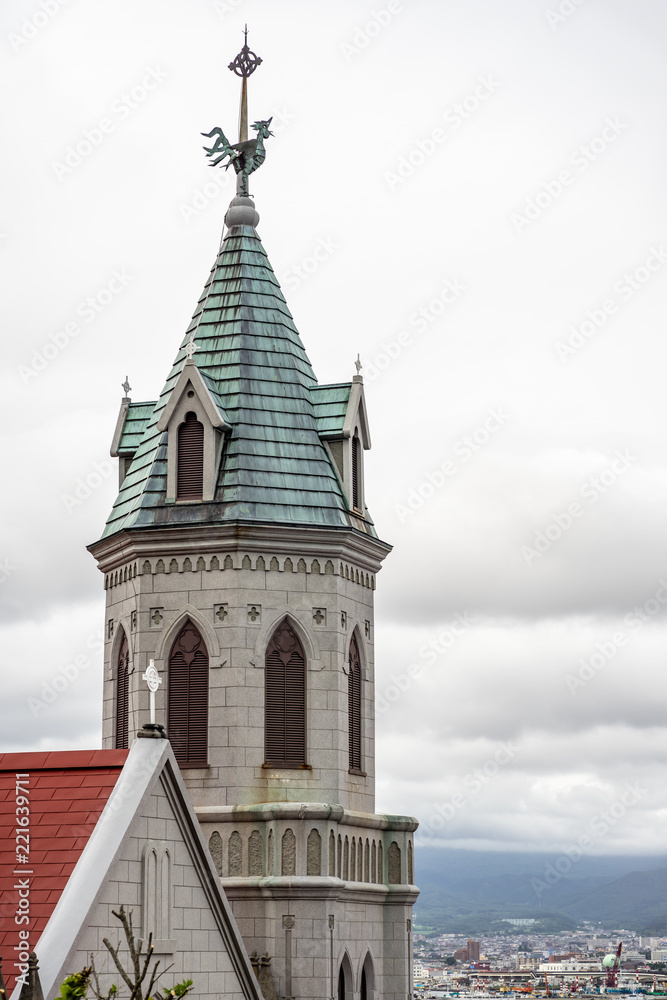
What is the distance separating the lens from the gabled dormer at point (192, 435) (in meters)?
36.2

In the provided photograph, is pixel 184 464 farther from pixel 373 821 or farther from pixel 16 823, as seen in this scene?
pixel 16 823

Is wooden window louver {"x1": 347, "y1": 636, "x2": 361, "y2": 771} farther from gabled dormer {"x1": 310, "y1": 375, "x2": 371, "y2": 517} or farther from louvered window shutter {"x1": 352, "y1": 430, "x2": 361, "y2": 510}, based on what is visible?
gabled dormer {"x1": 310, "y1": 375, "x2": 371, "y2": 517}

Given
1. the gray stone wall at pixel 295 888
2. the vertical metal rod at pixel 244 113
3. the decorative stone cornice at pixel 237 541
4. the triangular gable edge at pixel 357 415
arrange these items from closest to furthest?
1. the gray stone wall at pixel 295 888
2. the decorative stone cornice at pixel 237 541
3. the triangular gable edge at pixel 357 415
4. the vertical metal rod at pixel 244 113

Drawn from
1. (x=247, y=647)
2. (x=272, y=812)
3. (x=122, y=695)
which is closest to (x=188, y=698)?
(x=247, y=647)

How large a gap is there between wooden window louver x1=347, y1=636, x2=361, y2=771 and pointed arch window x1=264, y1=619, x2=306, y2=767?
4.43 feet

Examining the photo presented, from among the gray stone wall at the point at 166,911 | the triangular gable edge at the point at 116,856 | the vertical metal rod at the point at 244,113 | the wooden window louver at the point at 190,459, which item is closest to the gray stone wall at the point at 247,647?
the wooden window louver at the point at 190,459

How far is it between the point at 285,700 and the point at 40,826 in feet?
31.7

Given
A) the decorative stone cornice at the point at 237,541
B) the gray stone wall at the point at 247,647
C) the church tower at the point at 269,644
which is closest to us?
the church tower at the point at 269,644

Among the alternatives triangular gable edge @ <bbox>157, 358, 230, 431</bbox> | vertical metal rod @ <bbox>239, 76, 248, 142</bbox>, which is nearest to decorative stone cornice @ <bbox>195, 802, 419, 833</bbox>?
triangular gable edge @ <bbox>157, 358, 230, 431</bbox>

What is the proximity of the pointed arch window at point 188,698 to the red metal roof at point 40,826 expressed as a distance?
7268 mm

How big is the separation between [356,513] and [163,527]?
4052 millimetres

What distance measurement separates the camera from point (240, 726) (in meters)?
34.8

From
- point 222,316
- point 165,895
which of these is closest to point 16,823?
point 165,895

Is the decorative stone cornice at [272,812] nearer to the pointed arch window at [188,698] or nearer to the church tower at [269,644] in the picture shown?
the church tower at [269,644]
